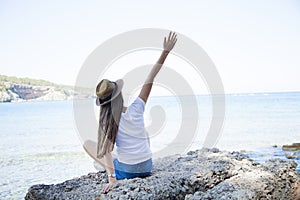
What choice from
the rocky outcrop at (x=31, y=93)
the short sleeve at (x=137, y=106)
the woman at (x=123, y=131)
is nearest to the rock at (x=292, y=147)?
the woman at (x=123, y=131)

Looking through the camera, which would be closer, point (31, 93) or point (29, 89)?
point (29, 89)

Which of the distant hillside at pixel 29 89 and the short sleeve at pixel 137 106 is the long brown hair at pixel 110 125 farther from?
the distant hillside at pixel 29 89

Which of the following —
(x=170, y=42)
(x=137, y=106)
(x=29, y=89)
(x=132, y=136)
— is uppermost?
(x=170, y=42)

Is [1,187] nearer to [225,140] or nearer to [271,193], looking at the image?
[271,193]

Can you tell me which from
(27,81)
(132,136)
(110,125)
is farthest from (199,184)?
(27,81)

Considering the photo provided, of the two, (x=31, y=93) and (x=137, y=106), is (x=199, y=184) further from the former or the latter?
(x=31, y=93)

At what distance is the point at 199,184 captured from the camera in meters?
3.74

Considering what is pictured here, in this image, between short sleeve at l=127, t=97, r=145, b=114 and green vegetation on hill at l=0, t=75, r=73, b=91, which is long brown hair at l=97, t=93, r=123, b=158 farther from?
green vegetation on hill at l=0, t=75, r=73, b=91

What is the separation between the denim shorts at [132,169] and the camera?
12.8ft

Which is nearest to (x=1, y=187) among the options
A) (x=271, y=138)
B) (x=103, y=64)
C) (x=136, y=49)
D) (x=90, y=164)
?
(x=90, y=164)

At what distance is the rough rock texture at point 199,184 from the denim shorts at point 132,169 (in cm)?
15

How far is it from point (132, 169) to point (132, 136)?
1.31ft

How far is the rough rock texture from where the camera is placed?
331 centimetres

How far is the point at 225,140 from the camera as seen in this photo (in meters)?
13.4
